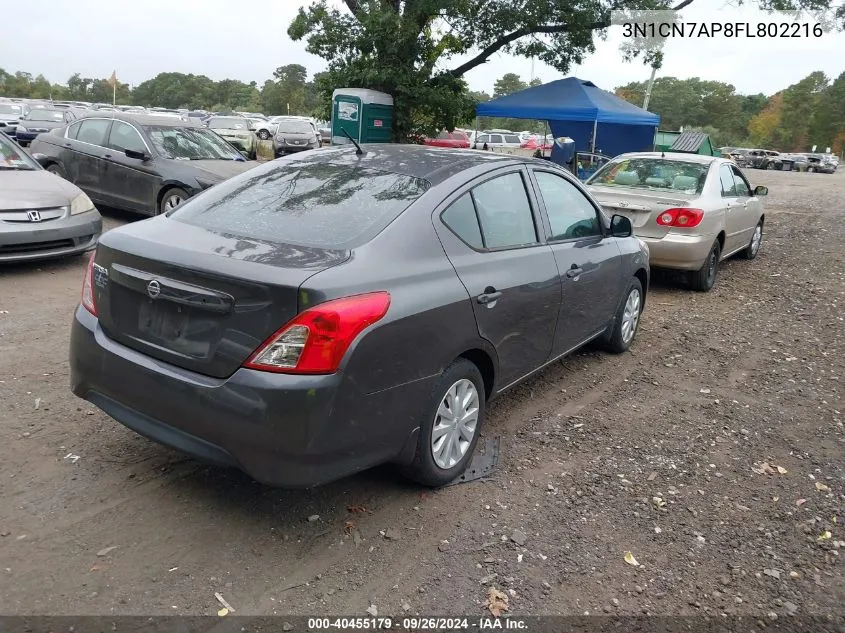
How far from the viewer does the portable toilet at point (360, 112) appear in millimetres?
14750

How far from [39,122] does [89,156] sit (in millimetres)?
18523

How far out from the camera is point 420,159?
3914 millimetres

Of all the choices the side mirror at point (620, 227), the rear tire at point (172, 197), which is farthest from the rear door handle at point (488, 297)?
the rear tire at point (172, 197)

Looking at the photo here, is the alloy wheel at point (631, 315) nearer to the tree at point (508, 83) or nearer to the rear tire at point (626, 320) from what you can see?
the rear tire at point (626, 320)

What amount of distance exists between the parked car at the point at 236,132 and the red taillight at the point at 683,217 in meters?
15.3

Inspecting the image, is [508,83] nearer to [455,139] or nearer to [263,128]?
[263,128]

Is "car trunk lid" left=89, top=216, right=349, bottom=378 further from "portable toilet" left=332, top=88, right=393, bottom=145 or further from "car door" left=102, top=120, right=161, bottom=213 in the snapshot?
"portable toilet" left=332, top=88, right=393, bottom=145

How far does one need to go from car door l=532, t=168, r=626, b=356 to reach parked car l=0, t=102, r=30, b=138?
2548cm

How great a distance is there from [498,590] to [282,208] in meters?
2.03

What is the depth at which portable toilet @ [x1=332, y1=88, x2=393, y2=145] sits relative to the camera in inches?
581

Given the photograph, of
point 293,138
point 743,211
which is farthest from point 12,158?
point 293,138

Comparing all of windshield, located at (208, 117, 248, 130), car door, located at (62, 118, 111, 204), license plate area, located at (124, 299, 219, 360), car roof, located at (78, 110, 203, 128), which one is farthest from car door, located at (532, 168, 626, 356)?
windshield, located at (208, 117, 248, 130)

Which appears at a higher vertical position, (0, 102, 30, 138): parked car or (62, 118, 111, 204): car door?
(0, 102, 30, 138): parked car

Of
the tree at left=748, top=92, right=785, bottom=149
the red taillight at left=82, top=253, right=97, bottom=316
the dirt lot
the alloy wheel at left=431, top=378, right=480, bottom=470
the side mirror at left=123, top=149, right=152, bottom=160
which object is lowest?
the dirt lot
